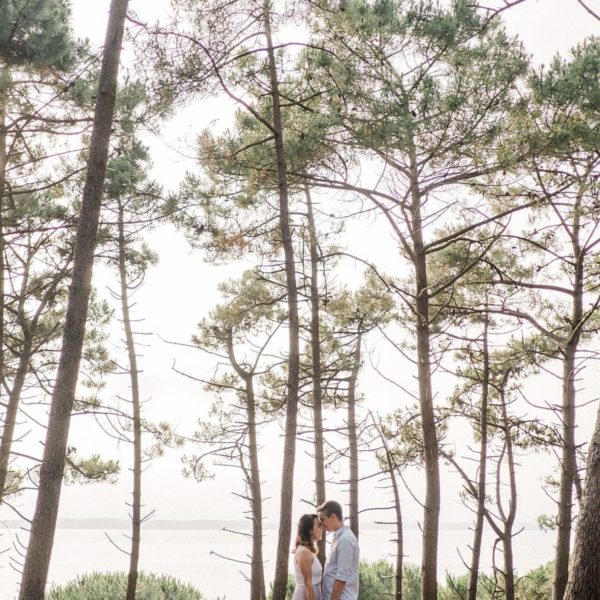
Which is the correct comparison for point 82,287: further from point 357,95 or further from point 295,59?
point 295,59

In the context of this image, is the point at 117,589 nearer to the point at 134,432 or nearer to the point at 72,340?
the point at 134,432

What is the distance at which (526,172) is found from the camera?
306 inches

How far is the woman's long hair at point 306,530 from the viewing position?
459 cm

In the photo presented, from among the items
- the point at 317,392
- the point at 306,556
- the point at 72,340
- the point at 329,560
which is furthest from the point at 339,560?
the point at 317,392

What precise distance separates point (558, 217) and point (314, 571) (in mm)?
5844

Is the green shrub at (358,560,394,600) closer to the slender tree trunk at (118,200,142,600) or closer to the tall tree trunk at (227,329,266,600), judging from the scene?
the tall tree trunk at (227,329,266,600)

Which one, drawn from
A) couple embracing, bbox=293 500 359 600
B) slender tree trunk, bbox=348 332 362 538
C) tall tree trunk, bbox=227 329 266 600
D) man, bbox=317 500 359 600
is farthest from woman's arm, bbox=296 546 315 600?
slender tree trunk, bbox=348 332 362 538

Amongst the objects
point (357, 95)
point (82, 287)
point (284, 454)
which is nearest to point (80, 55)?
point (357, 95)

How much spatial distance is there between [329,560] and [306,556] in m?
0.18

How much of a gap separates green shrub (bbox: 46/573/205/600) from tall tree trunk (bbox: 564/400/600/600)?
1064 centimetres

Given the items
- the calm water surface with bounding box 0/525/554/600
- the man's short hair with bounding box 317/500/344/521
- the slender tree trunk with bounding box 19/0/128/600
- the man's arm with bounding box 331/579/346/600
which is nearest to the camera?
the man's arm with bounding box 331/579/346/600

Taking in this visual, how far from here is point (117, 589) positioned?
40.2 ft

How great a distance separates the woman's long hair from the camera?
4590 millimetres

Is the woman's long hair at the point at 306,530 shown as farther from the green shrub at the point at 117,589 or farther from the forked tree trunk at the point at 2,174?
the green shrub at the point at 117,589
